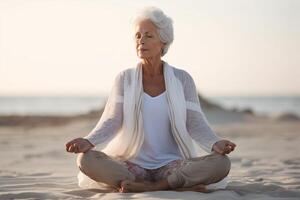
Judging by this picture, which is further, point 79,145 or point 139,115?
point 139,115

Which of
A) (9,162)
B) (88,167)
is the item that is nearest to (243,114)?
(9,162)

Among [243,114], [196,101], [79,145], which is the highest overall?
[243,114]

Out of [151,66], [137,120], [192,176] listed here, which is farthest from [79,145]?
[151,66]

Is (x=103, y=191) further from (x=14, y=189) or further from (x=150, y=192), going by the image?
(x=14, y=189)

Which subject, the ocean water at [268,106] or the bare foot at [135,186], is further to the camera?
the ocean water at [268,106]

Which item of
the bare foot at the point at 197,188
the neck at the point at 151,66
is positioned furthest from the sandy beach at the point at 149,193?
the neck at the point at 151,66

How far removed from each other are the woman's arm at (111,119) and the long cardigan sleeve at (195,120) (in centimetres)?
52

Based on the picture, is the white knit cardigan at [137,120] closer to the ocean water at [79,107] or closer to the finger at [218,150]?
the finger at [218,150]

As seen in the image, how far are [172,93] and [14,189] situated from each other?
1.46 meters

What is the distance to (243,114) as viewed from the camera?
687 inches

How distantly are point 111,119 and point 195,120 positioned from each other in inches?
26.0

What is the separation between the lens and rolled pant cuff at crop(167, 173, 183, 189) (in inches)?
177

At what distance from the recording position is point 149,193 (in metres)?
4.39

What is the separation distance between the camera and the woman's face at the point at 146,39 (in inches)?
187
